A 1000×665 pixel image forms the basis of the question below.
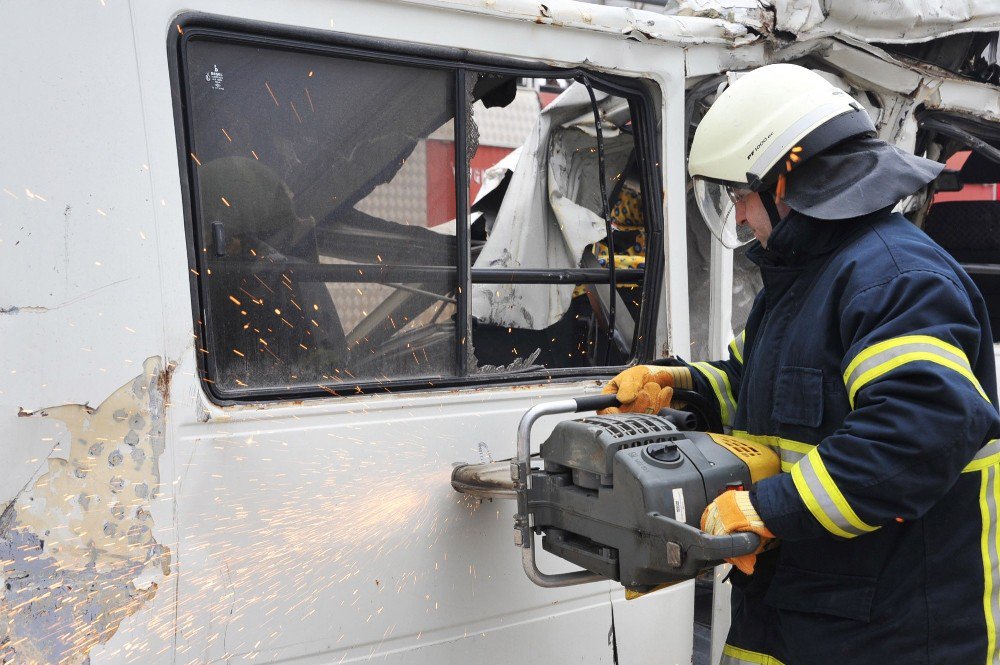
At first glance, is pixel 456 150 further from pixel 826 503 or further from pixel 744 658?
pixel 744 658

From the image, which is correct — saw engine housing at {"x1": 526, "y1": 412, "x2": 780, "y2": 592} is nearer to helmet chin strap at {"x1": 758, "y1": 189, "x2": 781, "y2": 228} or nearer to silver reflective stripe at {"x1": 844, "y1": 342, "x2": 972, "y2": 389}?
silver reflective stripe at {"x1": 844, "y1": 342, "x2": 972, "y2": 389}

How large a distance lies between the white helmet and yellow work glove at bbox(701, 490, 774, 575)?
74 centimetres

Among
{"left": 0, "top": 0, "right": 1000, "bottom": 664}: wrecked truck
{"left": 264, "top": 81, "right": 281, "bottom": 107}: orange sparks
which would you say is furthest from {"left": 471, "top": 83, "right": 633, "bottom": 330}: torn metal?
{"left": 264, "top": 81, "right": 281, "bottom": 107}: orange sparks

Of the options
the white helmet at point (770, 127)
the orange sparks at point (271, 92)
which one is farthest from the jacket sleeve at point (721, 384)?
the orange sparks at point (271, 92)

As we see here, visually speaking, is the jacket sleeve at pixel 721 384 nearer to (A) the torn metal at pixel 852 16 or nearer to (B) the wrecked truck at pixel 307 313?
(B) the wrecked truck at pixel 307 313

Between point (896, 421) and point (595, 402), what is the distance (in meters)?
0.85

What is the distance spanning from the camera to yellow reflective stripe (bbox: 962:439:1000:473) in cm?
201

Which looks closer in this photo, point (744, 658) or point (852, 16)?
point (744, 658)

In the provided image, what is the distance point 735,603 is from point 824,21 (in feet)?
6.55

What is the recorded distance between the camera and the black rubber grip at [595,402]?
239 cm

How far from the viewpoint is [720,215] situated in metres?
3.04

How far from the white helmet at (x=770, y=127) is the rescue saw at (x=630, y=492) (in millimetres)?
631

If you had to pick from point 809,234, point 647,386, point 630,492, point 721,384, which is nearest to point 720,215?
point 721,384

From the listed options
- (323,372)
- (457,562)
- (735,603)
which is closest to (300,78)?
(323,372)
